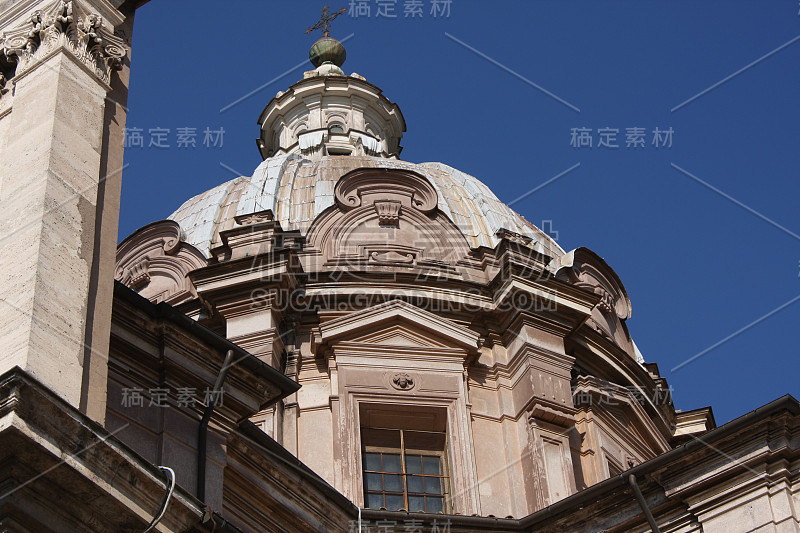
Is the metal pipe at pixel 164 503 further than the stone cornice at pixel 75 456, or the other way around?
the metal pipe at pixel 164 503

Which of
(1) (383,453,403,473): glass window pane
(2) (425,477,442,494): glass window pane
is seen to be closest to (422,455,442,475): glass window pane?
(2) (425,477,442,494): glass window pane

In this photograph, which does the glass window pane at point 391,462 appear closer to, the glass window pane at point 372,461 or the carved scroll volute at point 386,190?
the glass window pane at point 372,461

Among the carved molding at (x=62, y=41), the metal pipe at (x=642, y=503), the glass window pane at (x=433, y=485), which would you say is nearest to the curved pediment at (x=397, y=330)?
the glass window pane at (x=433, y=485)

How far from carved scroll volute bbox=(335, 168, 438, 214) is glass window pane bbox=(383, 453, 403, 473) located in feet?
19.2

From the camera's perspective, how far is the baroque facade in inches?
559

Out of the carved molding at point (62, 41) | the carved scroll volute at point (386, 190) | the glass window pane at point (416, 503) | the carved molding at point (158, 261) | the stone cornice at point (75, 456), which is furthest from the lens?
the carved scroll volute at point (386, 190)

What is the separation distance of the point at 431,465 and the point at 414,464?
282 millimetres

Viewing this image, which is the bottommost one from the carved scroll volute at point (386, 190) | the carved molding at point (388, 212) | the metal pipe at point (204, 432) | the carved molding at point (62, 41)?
the metal pipe at point (204, 432)

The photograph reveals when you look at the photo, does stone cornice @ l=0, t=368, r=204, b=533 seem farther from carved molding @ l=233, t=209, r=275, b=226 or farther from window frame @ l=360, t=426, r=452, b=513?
carved molding @ l=233, t=209, r=275, b=226

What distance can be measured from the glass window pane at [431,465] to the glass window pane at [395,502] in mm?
777

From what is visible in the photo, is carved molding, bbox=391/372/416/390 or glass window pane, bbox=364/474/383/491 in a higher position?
carved molding, bbox=391/372/416/390

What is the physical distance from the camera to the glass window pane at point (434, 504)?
2572cm

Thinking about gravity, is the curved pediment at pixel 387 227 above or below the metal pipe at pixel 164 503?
above

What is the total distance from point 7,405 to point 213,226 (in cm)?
1970
